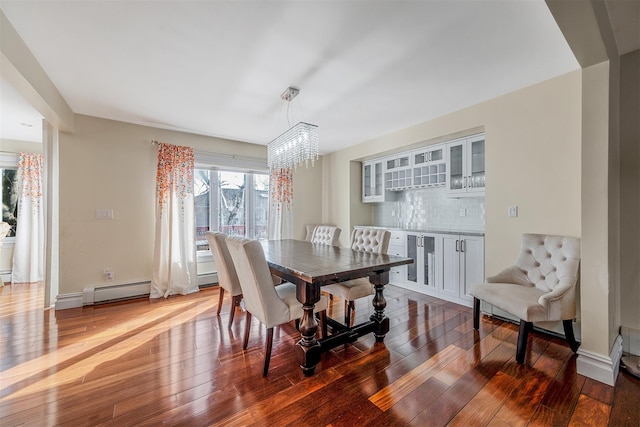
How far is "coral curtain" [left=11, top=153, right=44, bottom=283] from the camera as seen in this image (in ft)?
14.1

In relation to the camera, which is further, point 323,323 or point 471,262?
point 471,262

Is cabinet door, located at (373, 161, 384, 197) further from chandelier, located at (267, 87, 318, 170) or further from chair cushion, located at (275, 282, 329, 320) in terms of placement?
chair cushion, located at (275, 282, 329, 320)

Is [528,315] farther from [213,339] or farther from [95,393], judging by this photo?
[95,393]

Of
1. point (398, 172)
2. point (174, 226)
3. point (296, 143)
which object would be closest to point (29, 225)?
point (174, 226)

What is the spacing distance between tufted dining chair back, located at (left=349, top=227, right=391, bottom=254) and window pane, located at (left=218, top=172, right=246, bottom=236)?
225 cm

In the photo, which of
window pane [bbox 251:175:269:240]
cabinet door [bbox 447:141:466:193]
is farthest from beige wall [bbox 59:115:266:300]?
cabinet door [bbox 447:141:466:193]

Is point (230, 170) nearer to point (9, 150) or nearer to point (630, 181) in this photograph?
point (9, 150)

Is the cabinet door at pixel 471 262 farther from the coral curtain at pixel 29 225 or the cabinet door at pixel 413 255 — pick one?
the coral curtain at pixel 29 225

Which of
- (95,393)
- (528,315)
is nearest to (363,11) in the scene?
(528,315)

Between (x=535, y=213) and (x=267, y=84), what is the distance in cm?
283

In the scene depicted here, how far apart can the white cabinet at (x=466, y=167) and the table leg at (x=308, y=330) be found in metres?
2.38

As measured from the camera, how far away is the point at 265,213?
4.80m

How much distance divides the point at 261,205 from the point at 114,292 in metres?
2.39

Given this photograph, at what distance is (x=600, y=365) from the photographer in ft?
5.87
